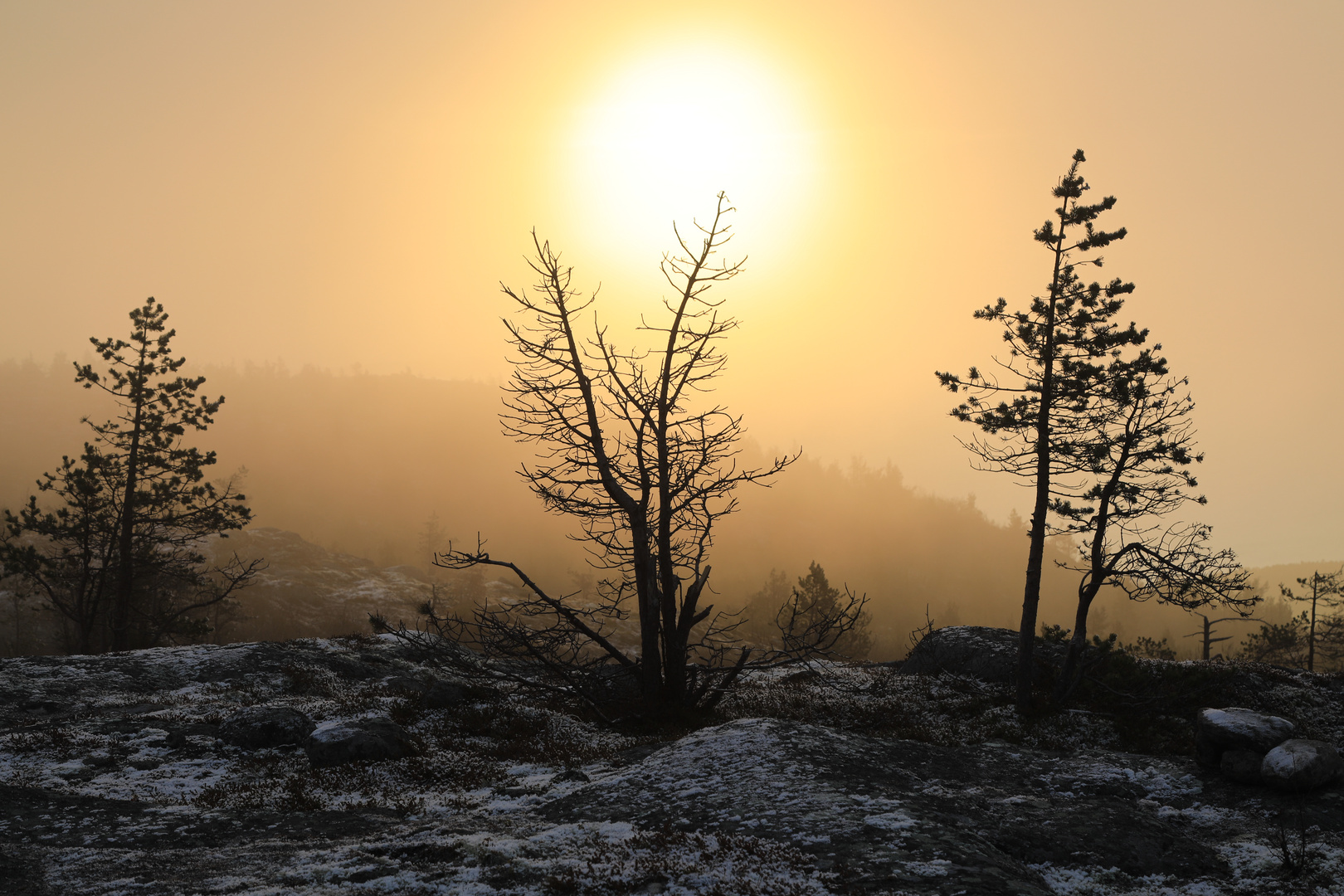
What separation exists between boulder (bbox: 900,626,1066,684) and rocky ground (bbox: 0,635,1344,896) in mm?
6382

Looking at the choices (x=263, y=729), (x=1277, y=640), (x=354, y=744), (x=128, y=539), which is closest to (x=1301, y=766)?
(x=354, y=744)

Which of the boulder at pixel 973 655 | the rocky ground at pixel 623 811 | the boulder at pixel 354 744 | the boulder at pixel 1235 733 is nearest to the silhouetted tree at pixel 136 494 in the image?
the rocky ground at pixel 623 811

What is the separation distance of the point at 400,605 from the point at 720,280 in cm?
12079

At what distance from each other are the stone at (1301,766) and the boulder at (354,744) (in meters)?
12.9

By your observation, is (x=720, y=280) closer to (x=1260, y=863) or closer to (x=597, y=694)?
(x=597, y=694)

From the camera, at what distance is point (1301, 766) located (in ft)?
31.6

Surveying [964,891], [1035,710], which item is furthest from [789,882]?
[1035,710]

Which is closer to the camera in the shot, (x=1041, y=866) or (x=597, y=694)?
(x=1041, y=866)

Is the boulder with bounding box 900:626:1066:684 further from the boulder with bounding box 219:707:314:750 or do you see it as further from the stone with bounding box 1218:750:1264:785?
the boulder with bounding box 219:707:314:750

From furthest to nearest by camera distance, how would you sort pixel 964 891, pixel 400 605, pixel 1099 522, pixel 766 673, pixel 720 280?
pixel 400 605, pixel 766 673, pixel 1099 522, pixel 720 280, pixel 964 891

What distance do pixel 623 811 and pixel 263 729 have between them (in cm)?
817

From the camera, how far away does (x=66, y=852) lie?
7980 mm

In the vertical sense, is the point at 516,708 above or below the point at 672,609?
below

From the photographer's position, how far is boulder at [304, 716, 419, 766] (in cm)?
1206
